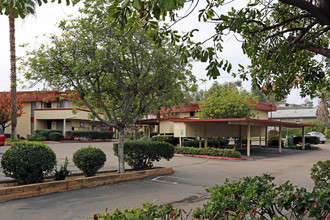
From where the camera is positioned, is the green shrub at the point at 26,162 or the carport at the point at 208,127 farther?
the carport at the point at 208,127

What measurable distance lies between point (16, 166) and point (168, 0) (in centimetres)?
744

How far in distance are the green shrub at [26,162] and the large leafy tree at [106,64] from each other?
2.78 metres

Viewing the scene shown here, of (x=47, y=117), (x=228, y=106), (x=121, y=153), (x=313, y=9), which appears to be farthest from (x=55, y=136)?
(x=313, y=9)

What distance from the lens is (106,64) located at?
10.5 meters

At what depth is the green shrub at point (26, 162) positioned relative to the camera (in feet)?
26.6

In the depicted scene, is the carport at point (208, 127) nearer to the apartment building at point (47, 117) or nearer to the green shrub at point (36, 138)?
the green shrub at point (36, 138)

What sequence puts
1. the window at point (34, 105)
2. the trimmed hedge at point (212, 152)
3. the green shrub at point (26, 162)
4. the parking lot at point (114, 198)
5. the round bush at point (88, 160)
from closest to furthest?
the parking lot at point (114, 198)
the green shrub at point (26, 162)
the round bush at point (88, 160)
the trimmed hedge at point (212, 152)
the window at point (34, 105)

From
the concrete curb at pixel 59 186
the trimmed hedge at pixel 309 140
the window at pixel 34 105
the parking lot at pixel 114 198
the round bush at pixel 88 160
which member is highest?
the window at pixel 34 105

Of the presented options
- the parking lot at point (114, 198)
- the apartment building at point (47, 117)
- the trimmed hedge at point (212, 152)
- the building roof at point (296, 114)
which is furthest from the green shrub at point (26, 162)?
the building roof at point (296, 114)

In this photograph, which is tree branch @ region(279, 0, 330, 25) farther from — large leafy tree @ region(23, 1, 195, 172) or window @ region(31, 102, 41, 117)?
window @ region(31, 102, 41, 117)

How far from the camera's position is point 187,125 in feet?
74.8

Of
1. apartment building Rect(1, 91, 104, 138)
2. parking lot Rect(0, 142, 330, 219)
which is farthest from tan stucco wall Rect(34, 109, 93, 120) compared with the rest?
parking lot Rect(0, 142, 330, 219)

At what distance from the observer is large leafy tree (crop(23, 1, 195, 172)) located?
33.6 feet

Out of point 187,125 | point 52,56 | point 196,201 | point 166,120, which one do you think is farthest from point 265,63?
point 166,120
